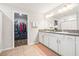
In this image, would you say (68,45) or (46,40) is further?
(46,40)

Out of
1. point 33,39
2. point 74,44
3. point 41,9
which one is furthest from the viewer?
point 33,39

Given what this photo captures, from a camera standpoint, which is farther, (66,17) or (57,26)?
(57,26)

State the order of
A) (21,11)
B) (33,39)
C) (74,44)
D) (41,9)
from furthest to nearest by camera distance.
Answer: (33,39) < (21,11) < (41,9) < (74,44)

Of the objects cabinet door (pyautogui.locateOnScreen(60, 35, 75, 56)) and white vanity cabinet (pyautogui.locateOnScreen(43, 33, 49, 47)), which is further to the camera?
white vanity cabinet (pyautogui.locateOnScreen(43, 33, 49, 47))

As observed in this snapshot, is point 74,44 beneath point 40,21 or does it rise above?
beneath

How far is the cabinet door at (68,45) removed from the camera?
1.82m

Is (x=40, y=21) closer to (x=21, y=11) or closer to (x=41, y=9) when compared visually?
(x=41, y=9)

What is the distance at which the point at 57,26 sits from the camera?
2.50 m

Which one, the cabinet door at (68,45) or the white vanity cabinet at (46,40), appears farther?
the white vanity cabinet at (46,40)

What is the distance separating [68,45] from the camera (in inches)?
77.2

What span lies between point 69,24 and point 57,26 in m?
0.34

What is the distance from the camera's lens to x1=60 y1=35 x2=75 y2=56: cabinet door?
1.82 meters

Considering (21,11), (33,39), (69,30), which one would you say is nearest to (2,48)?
(33,39)

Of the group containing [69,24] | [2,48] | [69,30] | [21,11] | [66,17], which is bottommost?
[2,48]
